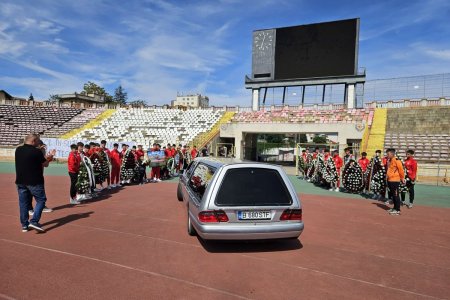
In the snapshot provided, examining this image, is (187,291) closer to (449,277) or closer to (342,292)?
(342,292)

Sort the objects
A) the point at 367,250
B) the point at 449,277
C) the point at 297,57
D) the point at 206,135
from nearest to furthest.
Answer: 1. the point at 449,277
2. the point at 367,250
3. the point at 206,135
4. the point at 297,57

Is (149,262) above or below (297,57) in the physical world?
below

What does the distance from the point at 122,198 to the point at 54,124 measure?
31.5 metres

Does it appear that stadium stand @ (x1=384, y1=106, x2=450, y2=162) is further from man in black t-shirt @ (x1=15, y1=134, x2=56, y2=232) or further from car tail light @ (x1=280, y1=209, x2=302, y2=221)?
man in black t-shirt @ (x1=15, y1=134, x2=56, y2=232)

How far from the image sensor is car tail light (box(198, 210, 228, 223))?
499 centimetres

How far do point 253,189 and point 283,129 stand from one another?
22.6m

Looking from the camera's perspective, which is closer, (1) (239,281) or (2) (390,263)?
(1) (239,281)

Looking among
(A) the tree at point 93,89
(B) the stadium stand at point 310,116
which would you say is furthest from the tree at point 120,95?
(B) the stadium stand at point 310,116

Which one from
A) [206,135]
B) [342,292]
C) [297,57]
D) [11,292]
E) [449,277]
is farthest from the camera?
[297,57]

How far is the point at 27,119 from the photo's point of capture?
36781 mm

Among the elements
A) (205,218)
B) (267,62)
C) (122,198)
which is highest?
(267,62)

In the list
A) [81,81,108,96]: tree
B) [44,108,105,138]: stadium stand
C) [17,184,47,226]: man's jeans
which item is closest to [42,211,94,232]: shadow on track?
[17,184,47,226]: man's jeans

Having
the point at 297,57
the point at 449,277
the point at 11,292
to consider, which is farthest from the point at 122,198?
the point at 297,57

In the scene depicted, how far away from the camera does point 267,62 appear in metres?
33.3
